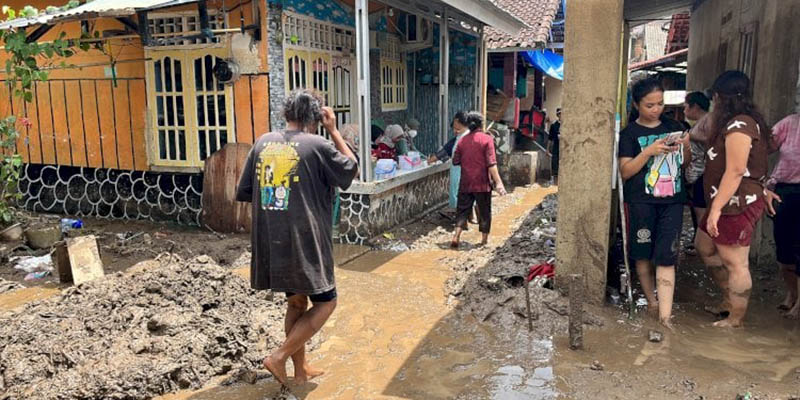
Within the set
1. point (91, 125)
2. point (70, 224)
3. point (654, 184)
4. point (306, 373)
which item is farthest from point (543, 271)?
point (91, 125)

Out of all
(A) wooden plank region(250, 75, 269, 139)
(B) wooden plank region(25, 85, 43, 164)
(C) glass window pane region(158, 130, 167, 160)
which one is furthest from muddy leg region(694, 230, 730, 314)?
(B) wooden plank region(25, 85, 43, 164)

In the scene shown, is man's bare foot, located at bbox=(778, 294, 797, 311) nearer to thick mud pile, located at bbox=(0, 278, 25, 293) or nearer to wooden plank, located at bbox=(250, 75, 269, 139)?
wooden plank, located at bbox=(250, 75, 269, 139)

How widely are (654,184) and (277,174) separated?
288 centimetres

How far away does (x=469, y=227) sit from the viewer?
360 inches

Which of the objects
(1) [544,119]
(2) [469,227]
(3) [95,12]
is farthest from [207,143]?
(1) [544,119]

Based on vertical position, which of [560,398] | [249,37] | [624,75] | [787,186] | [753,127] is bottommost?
[560,398]

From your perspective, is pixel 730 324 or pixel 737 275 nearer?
pixel 737 275

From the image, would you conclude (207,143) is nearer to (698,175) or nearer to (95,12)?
(95,12)

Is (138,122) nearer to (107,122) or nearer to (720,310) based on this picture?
(107,122)

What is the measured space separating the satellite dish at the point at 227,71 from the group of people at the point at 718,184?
15.4 feet

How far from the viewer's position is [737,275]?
4.50m

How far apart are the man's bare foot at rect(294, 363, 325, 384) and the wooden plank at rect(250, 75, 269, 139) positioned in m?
4.10

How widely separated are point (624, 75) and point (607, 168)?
119 inches

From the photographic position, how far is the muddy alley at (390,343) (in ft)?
12.4
